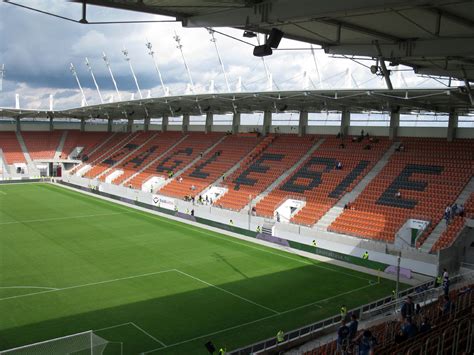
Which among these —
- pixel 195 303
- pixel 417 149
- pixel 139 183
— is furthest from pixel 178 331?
pixel 139 183

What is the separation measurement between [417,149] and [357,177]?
463 cm

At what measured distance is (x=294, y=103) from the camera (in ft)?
124

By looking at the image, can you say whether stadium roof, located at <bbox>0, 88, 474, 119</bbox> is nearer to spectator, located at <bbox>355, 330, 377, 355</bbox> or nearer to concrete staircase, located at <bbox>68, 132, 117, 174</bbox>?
concrete staircase, located at <bbox>68, 132, 117, 174</bbox>

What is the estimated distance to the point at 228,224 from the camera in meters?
33.2

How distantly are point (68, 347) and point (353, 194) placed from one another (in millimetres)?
23069

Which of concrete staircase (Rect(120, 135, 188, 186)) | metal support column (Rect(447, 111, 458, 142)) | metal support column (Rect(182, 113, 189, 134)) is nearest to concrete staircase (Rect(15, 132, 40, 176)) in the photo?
concrete staircase (Rect(120, 135, 188, 186))

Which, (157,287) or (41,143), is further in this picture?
(41,143)

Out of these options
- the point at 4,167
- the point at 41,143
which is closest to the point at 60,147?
the point at 41,143

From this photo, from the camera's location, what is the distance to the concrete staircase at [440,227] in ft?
81.7

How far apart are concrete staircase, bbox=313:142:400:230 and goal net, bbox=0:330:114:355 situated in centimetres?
1864

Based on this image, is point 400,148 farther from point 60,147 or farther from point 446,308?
point 60,147

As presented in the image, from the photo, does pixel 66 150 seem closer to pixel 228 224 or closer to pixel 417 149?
pixel 228 224

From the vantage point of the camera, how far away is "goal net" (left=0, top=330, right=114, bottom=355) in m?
12.9

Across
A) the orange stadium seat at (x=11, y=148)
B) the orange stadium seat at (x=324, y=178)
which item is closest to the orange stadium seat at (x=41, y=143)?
the orange stadium seat at (x=11, y=148)
